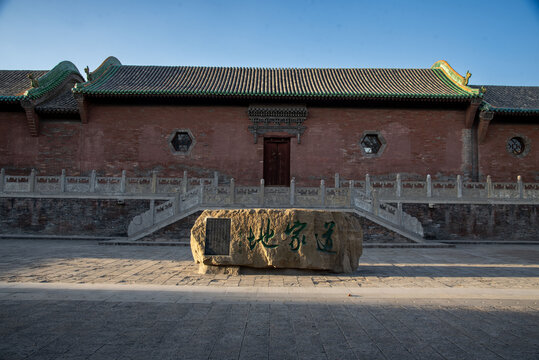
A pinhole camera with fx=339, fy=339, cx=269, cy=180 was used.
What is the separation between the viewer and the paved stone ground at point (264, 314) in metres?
2.56

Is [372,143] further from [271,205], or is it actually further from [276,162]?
[271,205]

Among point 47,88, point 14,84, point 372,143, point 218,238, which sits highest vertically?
point 14,84

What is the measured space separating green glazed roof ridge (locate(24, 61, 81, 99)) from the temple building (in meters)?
0.07

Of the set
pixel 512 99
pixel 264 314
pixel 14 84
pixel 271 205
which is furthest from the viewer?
pixel 14 84

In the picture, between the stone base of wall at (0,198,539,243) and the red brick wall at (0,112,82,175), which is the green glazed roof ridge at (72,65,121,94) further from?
the stone base of wall at (0,198,539,243)

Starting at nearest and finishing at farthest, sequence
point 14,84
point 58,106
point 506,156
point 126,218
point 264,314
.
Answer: point 264,314, point 126,218, point 58,106, point 506,156, point 14,84

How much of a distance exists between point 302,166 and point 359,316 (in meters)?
11.3

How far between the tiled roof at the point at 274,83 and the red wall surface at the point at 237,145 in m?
0.91

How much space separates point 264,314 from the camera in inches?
135

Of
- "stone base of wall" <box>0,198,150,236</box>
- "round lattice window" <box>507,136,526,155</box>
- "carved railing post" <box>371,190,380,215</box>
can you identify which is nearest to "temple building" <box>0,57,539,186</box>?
"round lattice window" <box>507,136,526,155</box>

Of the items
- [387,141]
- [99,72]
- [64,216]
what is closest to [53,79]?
[99,72]

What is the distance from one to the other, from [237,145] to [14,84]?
10.9m

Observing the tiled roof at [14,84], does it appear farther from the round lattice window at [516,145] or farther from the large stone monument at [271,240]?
the round lattice window at [516,145]

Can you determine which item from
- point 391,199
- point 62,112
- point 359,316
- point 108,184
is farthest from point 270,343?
point 62,112
